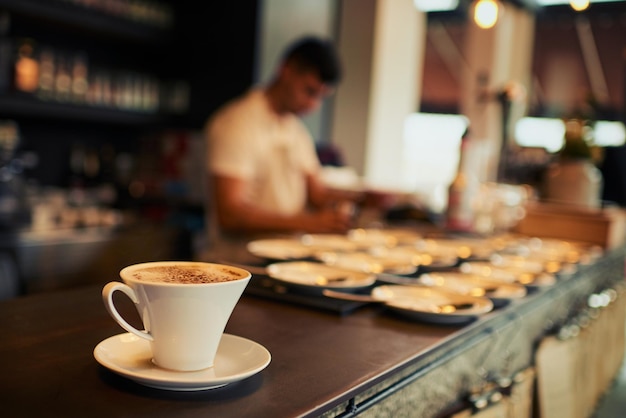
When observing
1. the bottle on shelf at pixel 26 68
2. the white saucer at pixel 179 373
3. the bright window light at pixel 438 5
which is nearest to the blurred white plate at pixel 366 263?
the white saucer at pixel 179 373

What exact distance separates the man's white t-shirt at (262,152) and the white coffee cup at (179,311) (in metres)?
1.73

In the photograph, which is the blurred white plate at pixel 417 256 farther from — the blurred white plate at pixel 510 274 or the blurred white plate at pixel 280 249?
the blurred white plate at pixel 280 249

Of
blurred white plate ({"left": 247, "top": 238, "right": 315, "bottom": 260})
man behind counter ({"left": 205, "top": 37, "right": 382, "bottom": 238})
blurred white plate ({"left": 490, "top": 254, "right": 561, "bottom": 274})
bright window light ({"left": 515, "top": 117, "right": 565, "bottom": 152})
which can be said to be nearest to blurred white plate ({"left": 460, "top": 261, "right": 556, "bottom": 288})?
blurred white plate ({"left": 490, "top": 254, "right": 561, "bottom": 274})

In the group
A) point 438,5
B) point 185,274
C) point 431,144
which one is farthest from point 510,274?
point 431,144

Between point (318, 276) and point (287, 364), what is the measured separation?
1.73ft

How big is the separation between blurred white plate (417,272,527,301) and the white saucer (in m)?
0.64

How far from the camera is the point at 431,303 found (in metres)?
1.27

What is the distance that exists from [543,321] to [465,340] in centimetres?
69

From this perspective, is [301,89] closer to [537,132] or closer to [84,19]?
[84,19]

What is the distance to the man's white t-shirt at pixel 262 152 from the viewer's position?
2523mm

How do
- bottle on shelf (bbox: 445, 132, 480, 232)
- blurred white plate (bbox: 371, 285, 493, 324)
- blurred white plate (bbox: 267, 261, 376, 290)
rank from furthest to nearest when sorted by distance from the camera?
bottle on shelf (bbox: 445, 132, 480, 232) → blurred white plate (bbox: 267, 261, 376, 290) → blurred white plate (bbox: 371, 285, 493, 324)

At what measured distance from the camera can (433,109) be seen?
9.41 m

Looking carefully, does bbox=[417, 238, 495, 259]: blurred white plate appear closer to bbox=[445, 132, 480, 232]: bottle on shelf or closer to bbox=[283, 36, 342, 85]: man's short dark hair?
bbox=[445, 132, 480, 232]: bottle on shelf

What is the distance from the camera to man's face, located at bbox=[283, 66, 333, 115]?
2.64 metres
